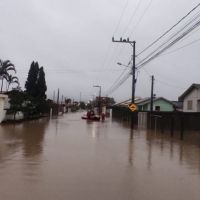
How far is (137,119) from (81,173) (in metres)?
34.6

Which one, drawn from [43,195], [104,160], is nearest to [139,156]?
[104,160]

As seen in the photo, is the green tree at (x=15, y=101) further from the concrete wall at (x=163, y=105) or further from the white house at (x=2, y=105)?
the concrete wall at (x=163, y=105)

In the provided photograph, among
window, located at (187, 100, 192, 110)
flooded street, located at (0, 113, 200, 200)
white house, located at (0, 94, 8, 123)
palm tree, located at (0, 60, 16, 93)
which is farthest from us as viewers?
palm tree, located at (0, 60, 16, 93)

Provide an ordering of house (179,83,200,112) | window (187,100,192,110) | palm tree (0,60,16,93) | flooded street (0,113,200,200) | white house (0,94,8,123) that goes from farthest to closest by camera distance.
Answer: palm tree (0,60,16,93)
window (187,100,192,110)
house (179,83,200,112)
white house (0,94,8,123)
flooded street (0,113,200,200)

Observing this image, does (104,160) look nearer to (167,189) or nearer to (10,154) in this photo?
(10,154)

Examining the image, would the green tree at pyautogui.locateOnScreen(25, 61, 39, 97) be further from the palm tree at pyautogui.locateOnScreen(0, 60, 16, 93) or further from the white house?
the white house

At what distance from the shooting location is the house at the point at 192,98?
38719 mm

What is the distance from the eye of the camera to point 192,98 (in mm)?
40250

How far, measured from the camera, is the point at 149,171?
11.5 meters

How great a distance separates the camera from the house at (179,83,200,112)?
38719 mm

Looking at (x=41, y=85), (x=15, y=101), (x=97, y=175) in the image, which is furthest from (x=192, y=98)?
(x=97, y=175)

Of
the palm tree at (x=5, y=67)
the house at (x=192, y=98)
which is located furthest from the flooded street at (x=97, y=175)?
the palm tree at (x=5, y=67)

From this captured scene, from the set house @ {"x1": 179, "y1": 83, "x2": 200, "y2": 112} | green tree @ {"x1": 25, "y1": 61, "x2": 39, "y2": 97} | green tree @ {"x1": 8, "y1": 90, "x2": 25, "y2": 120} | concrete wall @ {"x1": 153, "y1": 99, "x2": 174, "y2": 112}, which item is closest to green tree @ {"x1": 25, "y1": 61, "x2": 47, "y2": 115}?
green tree @ {"x1": 25, "y1": 61, "x2": 39, "y2": 97}

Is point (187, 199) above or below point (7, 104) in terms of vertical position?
below
